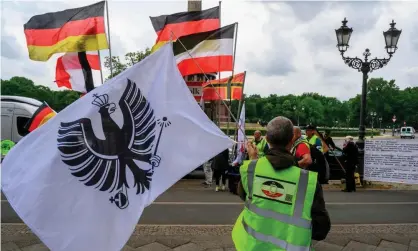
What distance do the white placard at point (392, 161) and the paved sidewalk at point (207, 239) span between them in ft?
15.7

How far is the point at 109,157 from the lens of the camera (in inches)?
131

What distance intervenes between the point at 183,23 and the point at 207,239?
4.57m

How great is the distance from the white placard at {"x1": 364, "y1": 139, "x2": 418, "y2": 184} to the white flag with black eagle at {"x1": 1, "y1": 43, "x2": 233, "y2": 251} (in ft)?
30.1

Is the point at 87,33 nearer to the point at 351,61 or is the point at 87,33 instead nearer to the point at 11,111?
the point at 11,111

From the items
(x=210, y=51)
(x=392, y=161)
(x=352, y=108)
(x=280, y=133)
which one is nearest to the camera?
(x=280, y=133)

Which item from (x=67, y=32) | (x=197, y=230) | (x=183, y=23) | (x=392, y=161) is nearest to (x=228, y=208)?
(x=197, y=230)

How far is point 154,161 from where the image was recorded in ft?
11.5

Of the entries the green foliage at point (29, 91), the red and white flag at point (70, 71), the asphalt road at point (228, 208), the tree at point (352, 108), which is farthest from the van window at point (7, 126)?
the tree at point (352, 108)

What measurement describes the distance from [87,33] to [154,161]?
344cm

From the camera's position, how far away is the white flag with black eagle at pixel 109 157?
3.01 meters

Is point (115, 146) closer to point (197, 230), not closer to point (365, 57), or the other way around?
point (197, 230)

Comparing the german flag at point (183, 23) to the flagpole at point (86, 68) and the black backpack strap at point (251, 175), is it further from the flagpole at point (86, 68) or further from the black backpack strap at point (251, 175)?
the black backpack strap at point (251, 175)

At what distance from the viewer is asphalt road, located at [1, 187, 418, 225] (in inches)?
281

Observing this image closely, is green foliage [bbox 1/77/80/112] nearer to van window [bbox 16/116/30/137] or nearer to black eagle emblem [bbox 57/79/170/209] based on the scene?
van window [bbox 16/116/30/137]
